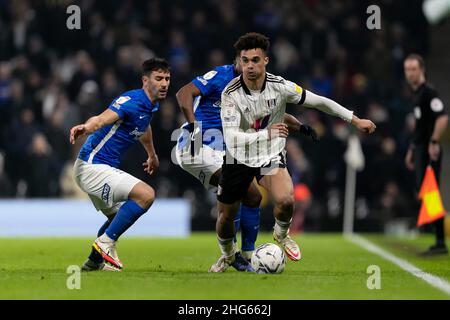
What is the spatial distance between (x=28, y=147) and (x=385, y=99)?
6647 millimetres

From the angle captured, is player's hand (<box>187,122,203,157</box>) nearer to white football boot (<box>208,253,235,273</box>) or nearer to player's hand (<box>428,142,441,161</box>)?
white football boot (<box>208,253,235,273</box>)

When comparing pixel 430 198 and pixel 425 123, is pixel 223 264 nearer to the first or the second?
pixel 430 198

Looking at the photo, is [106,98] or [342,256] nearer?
[342,256]

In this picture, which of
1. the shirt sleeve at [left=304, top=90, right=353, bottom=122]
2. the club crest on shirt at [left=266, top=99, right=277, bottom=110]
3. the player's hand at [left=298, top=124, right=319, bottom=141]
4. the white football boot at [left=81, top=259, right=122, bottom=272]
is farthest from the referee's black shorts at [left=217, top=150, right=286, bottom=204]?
the white football boot at [left=81, top=259, right=122, bottom=272]

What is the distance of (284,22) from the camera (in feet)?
68.8

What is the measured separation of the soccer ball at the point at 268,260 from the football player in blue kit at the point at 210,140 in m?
0.33

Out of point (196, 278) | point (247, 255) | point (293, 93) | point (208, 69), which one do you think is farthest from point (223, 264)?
point (208, 69)

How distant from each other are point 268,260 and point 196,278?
74 centimetres

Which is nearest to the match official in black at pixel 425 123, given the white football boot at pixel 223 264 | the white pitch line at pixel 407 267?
the white pitch line at pixel 407 267

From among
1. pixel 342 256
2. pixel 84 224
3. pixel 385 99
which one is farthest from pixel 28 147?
pixel 342 256

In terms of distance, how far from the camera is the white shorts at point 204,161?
1005 cm

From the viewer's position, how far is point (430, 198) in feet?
41.6
